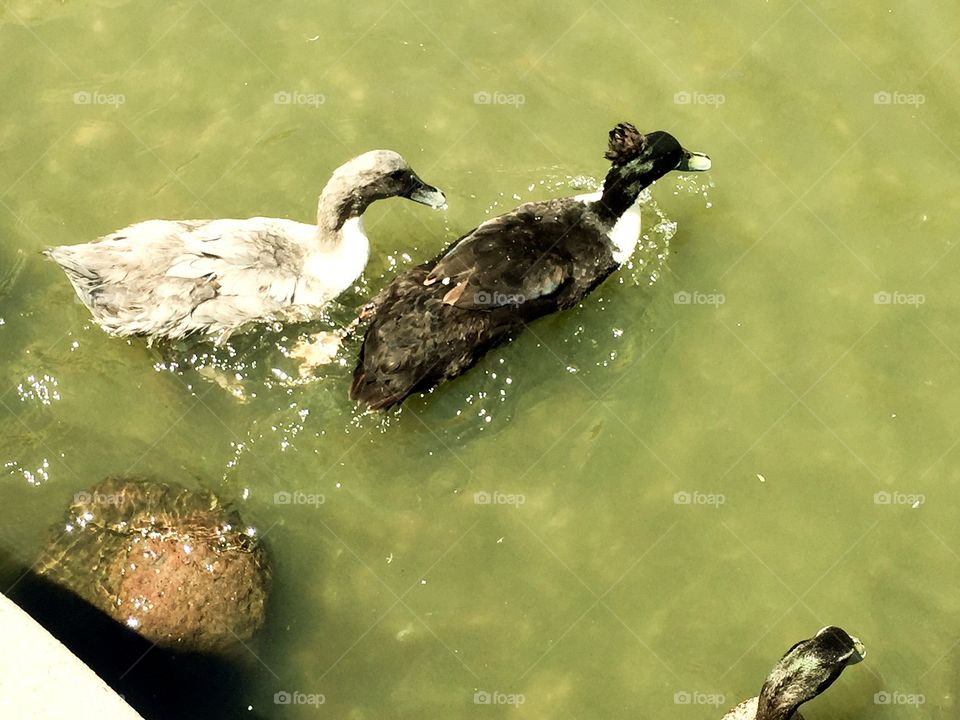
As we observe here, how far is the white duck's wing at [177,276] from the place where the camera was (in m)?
6.25

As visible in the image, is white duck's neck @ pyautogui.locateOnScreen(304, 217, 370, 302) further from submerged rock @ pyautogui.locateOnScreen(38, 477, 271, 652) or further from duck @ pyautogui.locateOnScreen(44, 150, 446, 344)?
submerged rock @ pyautogui.locateOnScreen(38, 477, 271, 652)

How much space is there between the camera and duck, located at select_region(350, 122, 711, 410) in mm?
6344

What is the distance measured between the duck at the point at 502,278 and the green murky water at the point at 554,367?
0.48 metres

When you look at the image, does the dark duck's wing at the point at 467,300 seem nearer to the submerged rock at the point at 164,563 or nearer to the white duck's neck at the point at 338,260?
the white duck's neck at the point at 338,260

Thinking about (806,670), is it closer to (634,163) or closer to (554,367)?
(554,367)

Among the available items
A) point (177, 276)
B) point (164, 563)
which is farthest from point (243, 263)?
point (164, 563)

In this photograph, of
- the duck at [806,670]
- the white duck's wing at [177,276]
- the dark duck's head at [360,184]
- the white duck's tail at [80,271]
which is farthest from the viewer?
the dark duck's head at [360,184]

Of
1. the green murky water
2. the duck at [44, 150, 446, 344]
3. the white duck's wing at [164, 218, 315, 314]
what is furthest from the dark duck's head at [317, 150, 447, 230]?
the green murky water

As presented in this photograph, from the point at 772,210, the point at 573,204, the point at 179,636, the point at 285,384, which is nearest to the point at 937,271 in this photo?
the point at 772,210

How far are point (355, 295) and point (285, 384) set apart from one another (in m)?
0.83

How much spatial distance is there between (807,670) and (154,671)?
4135 mm

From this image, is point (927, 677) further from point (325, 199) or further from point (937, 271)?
point (325, 199)

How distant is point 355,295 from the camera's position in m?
7.20

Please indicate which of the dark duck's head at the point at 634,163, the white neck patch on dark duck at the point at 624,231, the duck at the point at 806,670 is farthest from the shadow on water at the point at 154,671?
the dark duck's head at the point at 634,163
